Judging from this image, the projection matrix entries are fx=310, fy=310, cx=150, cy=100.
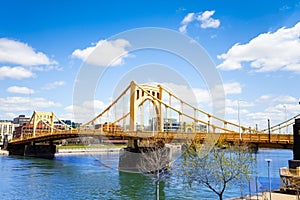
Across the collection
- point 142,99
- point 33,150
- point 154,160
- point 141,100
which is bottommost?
point 33,150

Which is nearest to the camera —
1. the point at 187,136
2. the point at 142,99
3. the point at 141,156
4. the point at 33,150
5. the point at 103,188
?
the point at 103,188

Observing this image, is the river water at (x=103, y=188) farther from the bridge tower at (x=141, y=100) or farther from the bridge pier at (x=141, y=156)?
the bridge tower at (x=141, y=100)

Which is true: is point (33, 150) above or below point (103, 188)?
above

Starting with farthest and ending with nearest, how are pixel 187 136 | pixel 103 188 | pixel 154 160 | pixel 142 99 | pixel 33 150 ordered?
pixel 33 150, pixel 142 99, pixel 154 160, pixel 187 136, pixel 103 188

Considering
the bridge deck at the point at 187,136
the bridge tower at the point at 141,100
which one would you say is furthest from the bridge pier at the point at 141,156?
the bridge deck at the point at 187,136

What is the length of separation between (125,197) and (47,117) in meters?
71.8

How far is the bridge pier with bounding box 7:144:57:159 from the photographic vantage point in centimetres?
6788

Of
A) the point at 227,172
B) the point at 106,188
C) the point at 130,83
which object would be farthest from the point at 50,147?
the point at 227,172

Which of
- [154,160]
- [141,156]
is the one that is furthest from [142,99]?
[154,160]

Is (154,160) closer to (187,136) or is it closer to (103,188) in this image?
(187,136)

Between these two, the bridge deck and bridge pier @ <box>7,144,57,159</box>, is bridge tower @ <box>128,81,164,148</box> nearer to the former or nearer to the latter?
the bridge deck

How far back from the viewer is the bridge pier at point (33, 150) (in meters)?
67.9

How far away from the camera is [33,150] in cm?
6831

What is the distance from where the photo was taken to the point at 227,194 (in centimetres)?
2355
